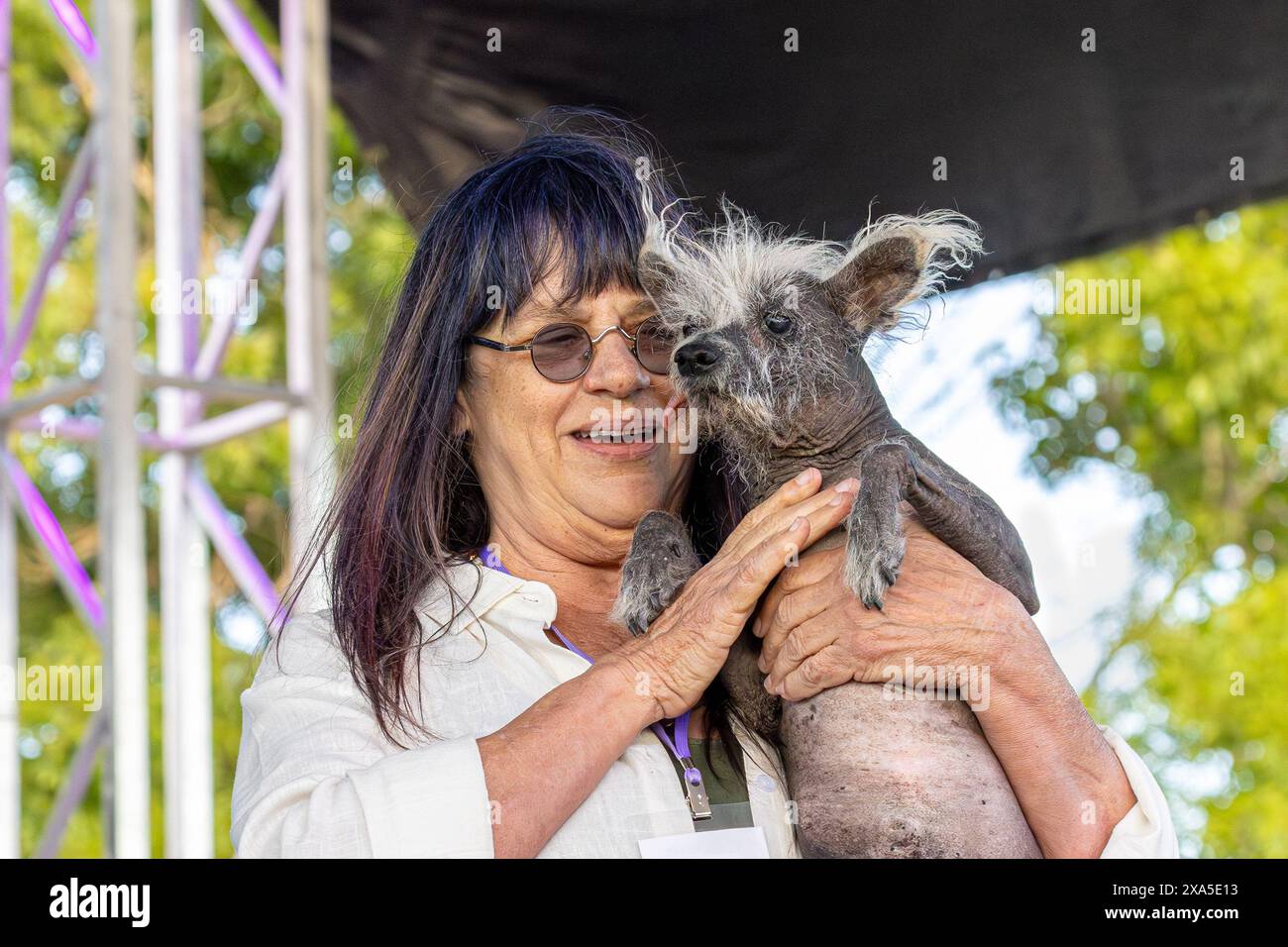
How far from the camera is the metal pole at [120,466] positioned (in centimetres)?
335

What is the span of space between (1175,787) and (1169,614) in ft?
3.70

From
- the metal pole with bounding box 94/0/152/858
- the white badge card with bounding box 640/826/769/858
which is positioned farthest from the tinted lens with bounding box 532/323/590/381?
the metal pole with bounding box 94/0/152/858

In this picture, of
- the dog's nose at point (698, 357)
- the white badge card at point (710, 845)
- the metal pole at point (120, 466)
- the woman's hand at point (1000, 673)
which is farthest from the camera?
the metal pole at point (120, 466)

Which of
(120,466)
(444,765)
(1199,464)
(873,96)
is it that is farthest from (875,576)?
(1199,464)

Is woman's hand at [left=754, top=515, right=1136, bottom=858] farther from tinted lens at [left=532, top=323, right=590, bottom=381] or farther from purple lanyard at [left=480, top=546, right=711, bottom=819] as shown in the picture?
tinted lens at [left=532, top=323, right=590, bottom=381]

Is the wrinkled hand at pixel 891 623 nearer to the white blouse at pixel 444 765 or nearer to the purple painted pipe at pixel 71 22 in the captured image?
the white blouse at pixel 444 765

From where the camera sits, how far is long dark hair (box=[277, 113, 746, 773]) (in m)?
2.31

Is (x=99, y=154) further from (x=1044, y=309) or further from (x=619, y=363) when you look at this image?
(x=1044, y=309)

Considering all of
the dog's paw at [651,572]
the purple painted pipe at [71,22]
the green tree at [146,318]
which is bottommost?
the dog's paw at [651,572]

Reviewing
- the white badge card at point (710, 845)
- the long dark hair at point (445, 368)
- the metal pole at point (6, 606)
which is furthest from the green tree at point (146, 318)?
the white badge card at point (710, 845)

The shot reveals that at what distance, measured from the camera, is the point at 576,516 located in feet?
8.01

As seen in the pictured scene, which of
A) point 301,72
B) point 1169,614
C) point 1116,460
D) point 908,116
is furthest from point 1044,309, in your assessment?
point 301,72

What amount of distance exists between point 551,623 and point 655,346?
0.50 meters

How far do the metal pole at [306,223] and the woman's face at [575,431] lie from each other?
5.87 ft
